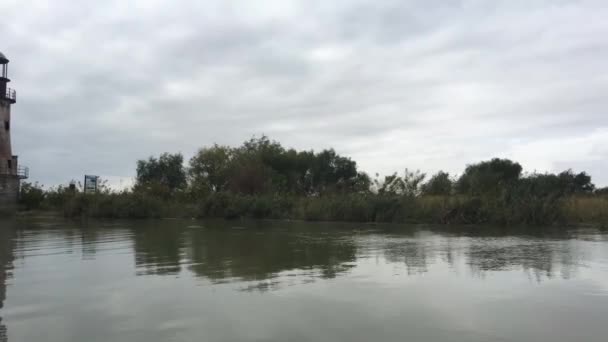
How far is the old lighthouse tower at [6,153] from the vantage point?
4294 centimetres

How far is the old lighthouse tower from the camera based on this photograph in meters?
42.9

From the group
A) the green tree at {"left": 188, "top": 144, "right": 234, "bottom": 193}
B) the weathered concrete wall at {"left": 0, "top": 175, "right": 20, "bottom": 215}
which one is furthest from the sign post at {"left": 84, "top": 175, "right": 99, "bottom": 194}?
the green tree at {"left": 188, "top": 144, "right": 234, "bottom": 193}

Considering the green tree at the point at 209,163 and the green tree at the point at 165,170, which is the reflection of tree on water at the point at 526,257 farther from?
the green tree at the point at 165,170

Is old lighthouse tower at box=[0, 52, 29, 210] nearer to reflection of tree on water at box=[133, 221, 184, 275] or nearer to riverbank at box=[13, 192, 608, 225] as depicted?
riverbank at box=[13, 192, 608, 225]

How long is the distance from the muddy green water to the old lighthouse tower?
34.6 m

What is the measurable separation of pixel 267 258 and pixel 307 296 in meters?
4.63

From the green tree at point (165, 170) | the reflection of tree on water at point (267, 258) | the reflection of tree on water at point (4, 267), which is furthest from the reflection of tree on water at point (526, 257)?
the green tree at point (165, 170)

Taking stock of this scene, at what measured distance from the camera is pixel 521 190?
27203 millimetres

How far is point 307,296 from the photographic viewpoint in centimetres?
769

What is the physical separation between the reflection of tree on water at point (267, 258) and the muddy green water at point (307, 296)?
0.04m

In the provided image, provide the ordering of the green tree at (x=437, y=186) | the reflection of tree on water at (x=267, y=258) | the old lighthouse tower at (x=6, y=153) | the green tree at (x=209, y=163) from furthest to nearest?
1. the green tree at (x=209, y=163)
2. the old lighthouse tower at (x=6, y=153)
3. the green tree at (x=437, y=186)
4. the reflection of tree on water at (x=267, y=258)

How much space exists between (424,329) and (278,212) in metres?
30.9

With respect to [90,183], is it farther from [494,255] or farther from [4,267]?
[494,255]

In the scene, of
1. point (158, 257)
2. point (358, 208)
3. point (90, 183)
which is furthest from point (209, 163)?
point (158, 257)
